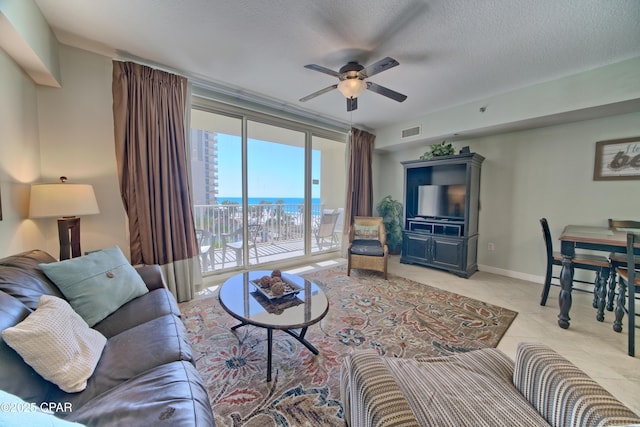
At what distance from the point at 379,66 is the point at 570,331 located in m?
2.92

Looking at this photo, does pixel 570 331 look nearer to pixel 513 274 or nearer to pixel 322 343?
pixel 513 274

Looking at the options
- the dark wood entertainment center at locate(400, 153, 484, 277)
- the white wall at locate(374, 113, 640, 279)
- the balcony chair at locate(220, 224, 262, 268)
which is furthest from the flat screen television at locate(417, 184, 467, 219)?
the balcony chair at locate(220, 224, 262, 268)

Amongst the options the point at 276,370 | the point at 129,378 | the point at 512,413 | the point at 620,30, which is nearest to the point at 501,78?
the point at 620,30

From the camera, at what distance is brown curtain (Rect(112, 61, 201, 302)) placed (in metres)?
2.37

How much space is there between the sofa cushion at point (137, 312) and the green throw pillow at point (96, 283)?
0.13ft

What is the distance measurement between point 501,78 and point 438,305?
270 centimetres

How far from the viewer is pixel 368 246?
3699 mm

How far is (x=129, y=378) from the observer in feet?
3.43

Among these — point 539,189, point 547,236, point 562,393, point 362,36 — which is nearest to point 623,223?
point 539,189

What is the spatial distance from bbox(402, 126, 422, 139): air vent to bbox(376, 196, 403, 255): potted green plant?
4.05 ft

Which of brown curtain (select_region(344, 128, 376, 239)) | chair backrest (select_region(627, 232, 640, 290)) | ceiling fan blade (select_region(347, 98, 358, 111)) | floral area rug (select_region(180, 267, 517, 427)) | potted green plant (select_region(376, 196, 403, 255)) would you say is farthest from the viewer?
potted green plant (select_region(376, 196, 403, 255))

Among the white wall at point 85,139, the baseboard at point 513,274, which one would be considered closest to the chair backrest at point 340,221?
the baseboard at point 513,274

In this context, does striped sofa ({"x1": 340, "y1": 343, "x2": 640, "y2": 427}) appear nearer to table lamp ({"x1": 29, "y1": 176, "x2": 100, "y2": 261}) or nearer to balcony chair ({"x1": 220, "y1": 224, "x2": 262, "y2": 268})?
table lamp ({"x1": 29, "y1": 176, "x2": 100, "y2": 261})

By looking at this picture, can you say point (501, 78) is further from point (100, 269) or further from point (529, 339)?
point (100, 269)
